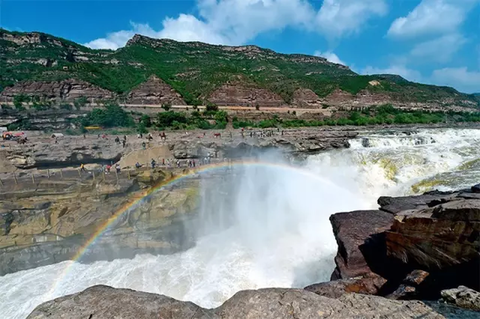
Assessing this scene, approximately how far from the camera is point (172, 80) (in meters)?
96.6

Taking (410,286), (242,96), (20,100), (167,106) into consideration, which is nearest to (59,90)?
(20,100)

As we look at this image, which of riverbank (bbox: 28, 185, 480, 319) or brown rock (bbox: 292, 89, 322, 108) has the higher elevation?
brown rock (bbox: 292, 89, 322, 108)

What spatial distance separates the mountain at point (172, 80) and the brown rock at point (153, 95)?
25cm

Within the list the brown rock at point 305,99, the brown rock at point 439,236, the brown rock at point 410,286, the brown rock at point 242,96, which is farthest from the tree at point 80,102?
the brown rock at point 410,286

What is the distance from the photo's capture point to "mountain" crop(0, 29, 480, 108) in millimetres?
72625

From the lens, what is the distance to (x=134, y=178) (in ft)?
67.4

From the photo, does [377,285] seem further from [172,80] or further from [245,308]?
[172,80]

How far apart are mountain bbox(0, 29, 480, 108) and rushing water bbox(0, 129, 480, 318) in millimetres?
54560

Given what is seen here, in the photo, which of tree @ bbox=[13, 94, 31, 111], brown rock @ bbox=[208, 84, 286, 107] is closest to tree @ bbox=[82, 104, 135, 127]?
tree @ bbox=[13, 94, 31, 111]

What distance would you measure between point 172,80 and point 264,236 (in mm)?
88953

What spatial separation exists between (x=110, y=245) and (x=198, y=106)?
188 ft

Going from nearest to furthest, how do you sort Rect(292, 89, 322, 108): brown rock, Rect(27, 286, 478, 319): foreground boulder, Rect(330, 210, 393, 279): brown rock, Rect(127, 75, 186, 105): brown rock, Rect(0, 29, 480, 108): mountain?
1. Rect(27, 286, 478, 319): foreground boulder
2. Rect(330, 210, 393, 279): brown rock
3. Rect(127, 75, 186, 105): brown rock
4. Rect(0, 29, 480, 108): mountain
5. Rect(292, 89, 322, 108): brown rock

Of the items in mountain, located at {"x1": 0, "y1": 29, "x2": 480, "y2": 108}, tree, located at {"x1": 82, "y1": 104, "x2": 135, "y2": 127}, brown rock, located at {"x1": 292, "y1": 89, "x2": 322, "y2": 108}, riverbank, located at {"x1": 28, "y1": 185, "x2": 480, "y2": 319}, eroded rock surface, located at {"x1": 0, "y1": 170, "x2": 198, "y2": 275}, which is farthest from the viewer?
brown rock, located at {"x1": 292, "y1": 89, "x2": 322, "y2": 108}

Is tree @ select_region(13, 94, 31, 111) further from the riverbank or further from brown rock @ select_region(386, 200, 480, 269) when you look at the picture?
brown rock @ select_region(386, 200, 480, 269)
